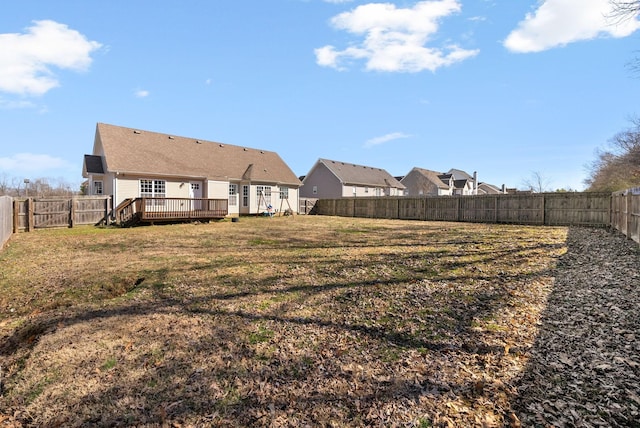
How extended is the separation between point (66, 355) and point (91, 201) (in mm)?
15931

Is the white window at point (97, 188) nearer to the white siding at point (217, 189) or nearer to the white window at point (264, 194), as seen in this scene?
the white siding at point (217, 189)

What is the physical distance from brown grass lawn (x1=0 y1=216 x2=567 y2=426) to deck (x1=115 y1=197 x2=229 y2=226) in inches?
360

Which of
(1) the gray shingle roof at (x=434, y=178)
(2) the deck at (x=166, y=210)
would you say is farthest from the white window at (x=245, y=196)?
(1) the gray shingle roof at (x=434, y=178)

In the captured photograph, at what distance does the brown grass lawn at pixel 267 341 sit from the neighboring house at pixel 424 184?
1510 inches

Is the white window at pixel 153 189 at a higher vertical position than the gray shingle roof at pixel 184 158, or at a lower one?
lower

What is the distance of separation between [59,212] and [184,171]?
261 inches

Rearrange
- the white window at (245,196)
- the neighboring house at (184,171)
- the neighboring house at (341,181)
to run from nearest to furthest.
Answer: the neighboring house at (184,171) → the white window at (245,196) → the neighboring house at (341,181)

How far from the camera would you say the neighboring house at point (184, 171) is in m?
18.0

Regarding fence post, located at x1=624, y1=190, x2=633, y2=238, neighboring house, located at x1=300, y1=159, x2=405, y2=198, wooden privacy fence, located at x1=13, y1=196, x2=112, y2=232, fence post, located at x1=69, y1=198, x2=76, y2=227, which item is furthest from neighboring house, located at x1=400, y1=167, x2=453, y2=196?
fence post, located at x1=69, y1=198, x2=76, y2=227

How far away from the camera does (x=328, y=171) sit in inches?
1385

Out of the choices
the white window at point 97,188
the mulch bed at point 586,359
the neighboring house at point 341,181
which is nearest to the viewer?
the mulch bed at point 586,359

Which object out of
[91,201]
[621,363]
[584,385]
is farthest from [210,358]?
[91,201]

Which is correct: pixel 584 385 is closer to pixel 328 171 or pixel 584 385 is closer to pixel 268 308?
pixel 268 308

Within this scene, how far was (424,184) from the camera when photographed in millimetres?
44406
